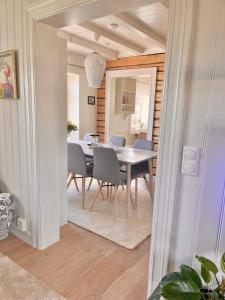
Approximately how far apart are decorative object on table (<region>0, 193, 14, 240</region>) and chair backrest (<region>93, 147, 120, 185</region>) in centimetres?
101

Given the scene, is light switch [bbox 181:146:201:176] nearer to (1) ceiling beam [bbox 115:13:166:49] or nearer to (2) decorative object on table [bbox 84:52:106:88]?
(1) ceiling beam [bbox 115:13:166:49]

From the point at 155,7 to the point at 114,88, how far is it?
263 centimetres

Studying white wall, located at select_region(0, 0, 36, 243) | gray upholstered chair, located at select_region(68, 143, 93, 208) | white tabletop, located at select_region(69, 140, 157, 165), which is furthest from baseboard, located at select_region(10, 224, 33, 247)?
white tabletop, located at select_region(69, 140, 157, 165)

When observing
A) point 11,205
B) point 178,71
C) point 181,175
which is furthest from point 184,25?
point 11,205

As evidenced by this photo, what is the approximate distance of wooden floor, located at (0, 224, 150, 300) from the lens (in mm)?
1661

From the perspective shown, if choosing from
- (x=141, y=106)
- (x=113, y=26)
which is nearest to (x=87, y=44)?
(x=113, y=26)

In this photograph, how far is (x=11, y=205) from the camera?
86.4 inches

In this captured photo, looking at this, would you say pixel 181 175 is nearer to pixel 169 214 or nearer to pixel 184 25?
pixel 169 214

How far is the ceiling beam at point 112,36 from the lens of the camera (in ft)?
9.16

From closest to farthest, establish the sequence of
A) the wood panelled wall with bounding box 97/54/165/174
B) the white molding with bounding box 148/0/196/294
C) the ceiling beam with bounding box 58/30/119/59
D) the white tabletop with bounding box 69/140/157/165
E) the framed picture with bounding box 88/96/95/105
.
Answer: the white molding with bounding box 148/0/196/294 < the white tabletop with bounding box 69/140/157/165 < the ceiling beam with bounding box 58/30/119/59 < the wood panelled wall with bounding box 97/54/165/174 < the framed picture with bounding box 88/96/95/105

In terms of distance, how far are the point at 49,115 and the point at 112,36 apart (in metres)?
1.85

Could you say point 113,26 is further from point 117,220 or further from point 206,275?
point 206,275

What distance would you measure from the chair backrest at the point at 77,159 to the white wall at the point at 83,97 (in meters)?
1.82

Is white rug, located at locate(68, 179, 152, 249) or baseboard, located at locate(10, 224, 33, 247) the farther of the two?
white rug, located at locate(68, 179, 152, 249)
